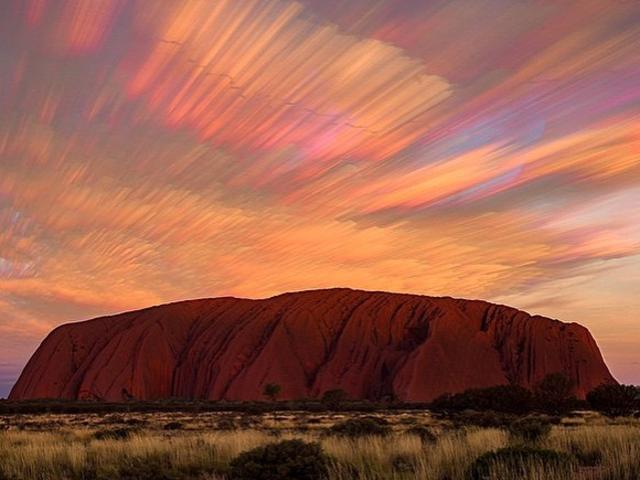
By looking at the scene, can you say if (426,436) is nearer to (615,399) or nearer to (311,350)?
(615,399)

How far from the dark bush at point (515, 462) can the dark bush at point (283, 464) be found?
8.78 feet

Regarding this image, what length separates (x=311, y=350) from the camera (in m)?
112

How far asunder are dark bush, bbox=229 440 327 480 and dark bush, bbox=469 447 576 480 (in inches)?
105

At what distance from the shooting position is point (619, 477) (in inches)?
392

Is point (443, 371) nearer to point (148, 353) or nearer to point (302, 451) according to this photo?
point (148, 353)

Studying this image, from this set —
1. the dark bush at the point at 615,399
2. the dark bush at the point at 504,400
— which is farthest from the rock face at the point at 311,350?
the dark bush at the point at 504,400

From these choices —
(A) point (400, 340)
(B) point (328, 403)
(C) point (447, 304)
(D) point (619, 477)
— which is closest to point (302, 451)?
(D) point (619, 477)

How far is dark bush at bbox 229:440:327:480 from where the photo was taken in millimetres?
11703

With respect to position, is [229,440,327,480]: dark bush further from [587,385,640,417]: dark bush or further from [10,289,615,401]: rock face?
[10,289,615,401]: rock face

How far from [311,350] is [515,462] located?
102 m

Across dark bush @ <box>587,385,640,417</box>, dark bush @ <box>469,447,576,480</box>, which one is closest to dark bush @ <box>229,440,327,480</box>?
dark bush @ <box>469,447,576,480</box>

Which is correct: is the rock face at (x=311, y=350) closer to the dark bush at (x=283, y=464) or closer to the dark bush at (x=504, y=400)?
the dark bush at (x=504, y=400)

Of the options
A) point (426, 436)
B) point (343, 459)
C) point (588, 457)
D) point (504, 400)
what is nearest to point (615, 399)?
point (504, 400)

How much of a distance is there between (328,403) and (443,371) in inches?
1197
